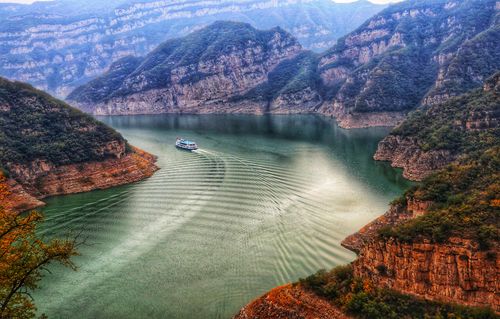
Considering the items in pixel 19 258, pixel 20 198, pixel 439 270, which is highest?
pixel 19 258

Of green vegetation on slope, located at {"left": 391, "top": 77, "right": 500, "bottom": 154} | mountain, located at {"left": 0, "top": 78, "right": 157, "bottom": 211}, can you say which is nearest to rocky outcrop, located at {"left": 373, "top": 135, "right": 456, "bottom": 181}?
green vegetation on slope, located at {"left": 391, "top": 77, "right": 500, "bottom": 154}

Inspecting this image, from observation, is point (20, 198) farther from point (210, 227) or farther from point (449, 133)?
point (449, 133)

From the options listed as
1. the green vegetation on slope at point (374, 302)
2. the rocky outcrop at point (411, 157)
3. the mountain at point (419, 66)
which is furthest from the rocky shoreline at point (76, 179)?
the mountain at point (419, 66)

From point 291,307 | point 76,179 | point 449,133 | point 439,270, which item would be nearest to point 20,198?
point 76,179

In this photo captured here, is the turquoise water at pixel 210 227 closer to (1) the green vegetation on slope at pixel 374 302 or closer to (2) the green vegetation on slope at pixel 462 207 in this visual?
(1) the green vegetation on slope at pixel 374 302

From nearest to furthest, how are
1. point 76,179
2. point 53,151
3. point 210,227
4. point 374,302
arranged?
1. point 374,302
2. point 210,227
3. point 76,179
4. point 53,151

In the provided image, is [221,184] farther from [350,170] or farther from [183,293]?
[183,293]

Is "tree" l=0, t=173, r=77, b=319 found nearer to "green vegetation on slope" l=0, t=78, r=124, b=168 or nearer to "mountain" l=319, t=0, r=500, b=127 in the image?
"green vegetation on slope" l=0, t=78, r=124, b=168
